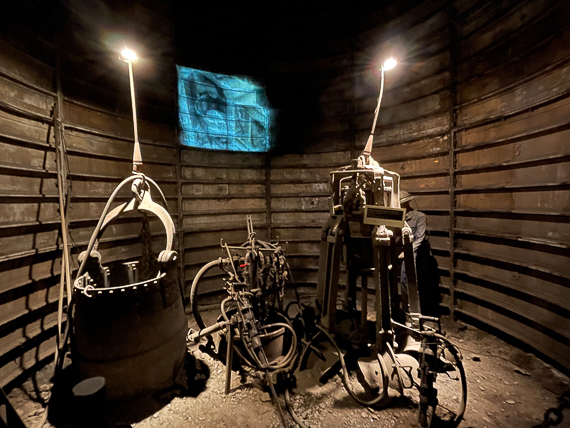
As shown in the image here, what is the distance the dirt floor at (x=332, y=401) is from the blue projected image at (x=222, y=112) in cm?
485

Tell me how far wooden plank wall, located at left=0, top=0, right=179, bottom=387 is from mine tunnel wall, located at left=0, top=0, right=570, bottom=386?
0.02 m

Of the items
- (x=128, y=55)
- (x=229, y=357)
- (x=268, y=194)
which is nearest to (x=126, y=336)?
(x=229, y=357)

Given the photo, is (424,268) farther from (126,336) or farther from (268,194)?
(126,336)

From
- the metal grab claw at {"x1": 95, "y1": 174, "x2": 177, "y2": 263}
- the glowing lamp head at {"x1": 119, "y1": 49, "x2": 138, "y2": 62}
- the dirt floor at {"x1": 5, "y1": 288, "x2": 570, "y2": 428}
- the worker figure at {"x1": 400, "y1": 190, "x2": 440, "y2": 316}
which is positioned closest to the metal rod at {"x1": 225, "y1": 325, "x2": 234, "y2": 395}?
the dirt floor at {"x1": 5, "y1": 288, "x2": 570, "y2": 428}

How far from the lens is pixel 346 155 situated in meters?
6.57

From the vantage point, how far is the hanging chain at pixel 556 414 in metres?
2.84

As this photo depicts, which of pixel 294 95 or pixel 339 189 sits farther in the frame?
pixel 294 95

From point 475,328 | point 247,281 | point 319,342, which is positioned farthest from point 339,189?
point 475,328

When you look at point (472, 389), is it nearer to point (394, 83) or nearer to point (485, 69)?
point (485, 69)

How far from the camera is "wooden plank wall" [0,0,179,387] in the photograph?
354 centimetres

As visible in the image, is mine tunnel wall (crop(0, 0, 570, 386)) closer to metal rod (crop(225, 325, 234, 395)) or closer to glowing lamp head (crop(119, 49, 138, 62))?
glowing lamp head (crop(119, 49, 138, 62))

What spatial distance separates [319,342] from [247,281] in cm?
138

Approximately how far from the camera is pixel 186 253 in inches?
245

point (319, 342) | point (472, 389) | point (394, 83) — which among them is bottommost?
point (472, 389)
